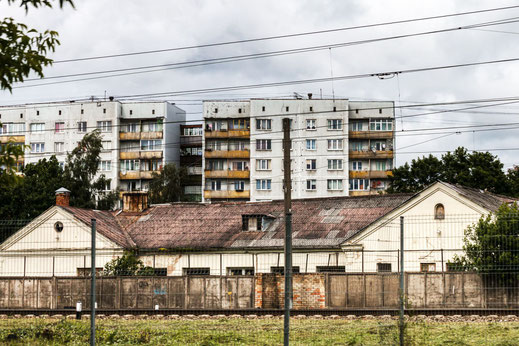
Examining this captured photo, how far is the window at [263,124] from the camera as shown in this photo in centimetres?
8794

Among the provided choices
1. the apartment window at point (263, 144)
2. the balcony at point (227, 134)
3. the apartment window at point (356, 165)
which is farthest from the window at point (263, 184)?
the apartment window at point (356, 165)

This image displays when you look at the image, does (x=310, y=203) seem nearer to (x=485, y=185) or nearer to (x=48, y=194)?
(x=485, y=185)

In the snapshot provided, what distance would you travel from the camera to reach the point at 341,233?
127ft

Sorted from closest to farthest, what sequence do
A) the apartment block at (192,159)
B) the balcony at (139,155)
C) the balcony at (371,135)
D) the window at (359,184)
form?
the window at (359,184), the balcony at (371,135), the balcony at (139,155), the apartment block at (192,159)

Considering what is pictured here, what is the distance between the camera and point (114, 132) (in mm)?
90625

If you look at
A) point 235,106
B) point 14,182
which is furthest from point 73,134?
point 14,182

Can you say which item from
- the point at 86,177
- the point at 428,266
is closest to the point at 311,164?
the point at 86,177

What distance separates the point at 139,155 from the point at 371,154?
28.4 meters

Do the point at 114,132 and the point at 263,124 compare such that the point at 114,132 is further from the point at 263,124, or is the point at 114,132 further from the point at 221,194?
the point at 263,124

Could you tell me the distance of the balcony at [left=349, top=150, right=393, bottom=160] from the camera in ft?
287

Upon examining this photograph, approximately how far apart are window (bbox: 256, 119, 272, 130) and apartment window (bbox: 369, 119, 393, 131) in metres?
12.2

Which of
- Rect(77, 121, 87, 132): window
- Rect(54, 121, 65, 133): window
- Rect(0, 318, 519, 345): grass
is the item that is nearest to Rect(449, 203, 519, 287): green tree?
Rect(0, 318, 519, 345): grass

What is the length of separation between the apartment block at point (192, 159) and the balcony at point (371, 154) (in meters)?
19.4

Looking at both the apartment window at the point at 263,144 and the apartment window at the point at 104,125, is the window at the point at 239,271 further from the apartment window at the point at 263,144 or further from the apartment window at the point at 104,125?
the apartment window at the point at 104,125
